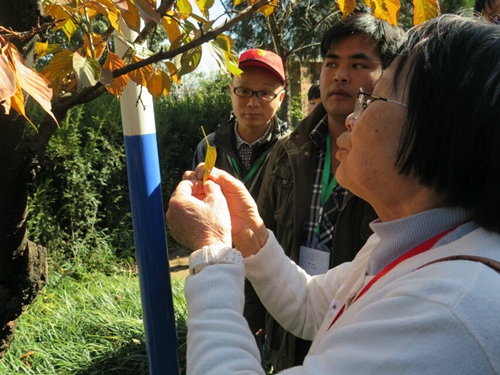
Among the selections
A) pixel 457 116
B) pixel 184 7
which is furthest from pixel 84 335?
pixel 457 116

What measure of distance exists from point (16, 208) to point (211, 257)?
0.87m

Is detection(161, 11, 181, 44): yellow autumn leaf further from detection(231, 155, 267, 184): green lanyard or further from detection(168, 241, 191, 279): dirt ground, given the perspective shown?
detection(168, 241, 191, 279): dirt ground

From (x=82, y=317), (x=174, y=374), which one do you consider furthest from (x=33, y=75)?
(x=82, y=317)

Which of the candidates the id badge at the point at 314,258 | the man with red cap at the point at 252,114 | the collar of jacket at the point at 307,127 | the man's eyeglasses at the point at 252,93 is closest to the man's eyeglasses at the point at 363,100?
the id badge at the point at 314,258

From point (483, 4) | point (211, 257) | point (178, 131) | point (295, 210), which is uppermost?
point (483, 4)

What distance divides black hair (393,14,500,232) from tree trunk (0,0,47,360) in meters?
1.13

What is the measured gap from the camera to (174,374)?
171 centimetres

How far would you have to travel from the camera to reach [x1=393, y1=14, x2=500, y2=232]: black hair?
1010mm

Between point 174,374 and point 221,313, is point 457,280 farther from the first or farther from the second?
point 174,374

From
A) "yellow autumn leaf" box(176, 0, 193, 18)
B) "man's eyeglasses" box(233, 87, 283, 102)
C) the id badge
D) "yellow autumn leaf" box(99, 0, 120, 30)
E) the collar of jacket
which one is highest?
"yellow autumn leaf" box(176, 0, 193, 18)

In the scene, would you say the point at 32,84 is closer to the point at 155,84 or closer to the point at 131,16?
the point at 131,16

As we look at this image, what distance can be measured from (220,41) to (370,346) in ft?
3.14

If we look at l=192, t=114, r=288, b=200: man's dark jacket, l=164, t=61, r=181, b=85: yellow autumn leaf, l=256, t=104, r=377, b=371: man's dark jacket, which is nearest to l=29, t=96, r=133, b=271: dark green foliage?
l=192, t=114, r=288, b=200: man's dark jacket

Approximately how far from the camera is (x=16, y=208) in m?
1.76
